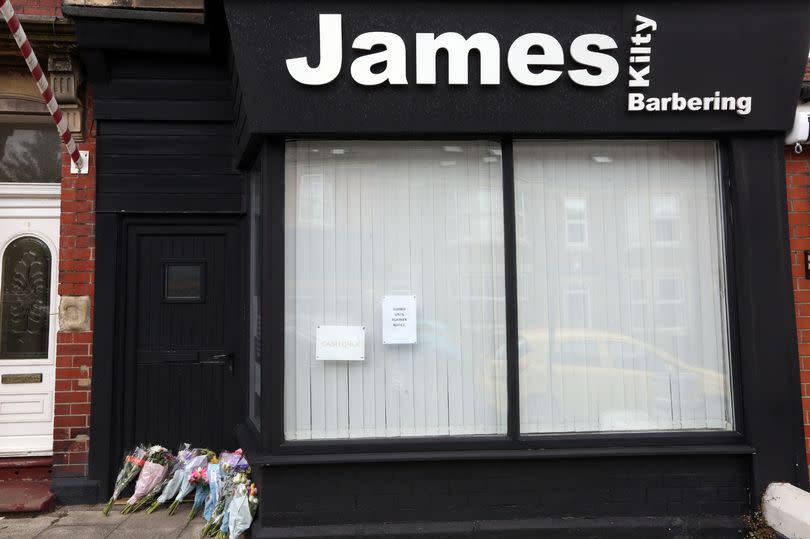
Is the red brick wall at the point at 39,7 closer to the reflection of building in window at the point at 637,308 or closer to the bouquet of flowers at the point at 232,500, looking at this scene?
the bouquet of flowers at the point at 232,500

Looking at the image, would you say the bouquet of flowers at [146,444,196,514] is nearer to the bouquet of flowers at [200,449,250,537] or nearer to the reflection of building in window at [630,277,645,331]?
the bouquet of flowers at [200,449,250,537]

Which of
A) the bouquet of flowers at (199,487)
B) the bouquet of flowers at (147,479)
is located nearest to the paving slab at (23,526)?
the bouquet of flowers at (147,479)

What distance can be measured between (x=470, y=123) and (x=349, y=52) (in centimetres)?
94

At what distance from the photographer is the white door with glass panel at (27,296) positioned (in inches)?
180

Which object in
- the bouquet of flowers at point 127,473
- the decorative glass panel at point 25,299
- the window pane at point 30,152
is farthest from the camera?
the window pane at point 30,152

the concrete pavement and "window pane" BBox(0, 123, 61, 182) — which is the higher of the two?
"window pane" BBox(0, 123, 61, 182)

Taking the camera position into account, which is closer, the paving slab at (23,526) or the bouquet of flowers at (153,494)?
the paving slab at (23,526)

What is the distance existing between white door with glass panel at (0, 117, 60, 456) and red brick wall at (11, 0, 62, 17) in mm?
975

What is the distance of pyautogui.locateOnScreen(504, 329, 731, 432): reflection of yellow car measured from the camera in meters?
3.95

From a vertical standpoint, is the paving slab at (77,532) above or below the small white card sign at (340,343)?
below

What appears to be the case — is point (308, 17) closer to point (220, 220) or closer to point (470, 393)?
point (220, 220)

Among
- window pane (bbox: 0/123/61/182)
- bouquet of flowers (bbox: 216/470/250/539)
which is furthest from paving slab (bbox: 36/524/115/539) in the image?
window pane (bbox: 0/123/61/182)

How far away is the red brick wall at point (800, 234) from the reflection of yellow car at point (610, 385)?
2.35 feet

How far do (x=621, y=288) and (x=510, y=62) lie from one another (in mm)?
1785
